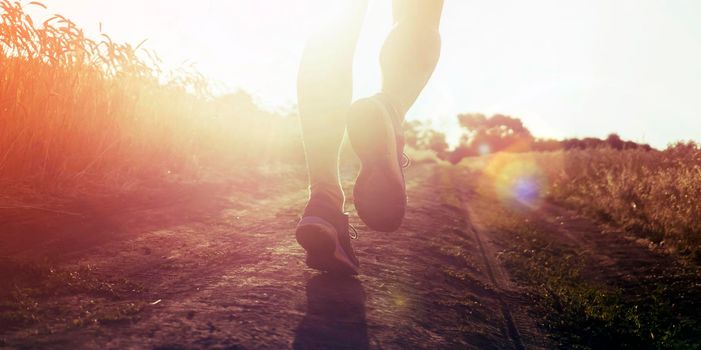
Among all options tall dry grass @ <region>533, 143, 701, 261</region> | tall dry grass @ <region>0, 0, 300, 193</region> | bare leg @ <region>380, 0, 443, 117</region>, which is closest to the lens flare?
tall dry grass @ <region>533, 143, 701, 261</region>

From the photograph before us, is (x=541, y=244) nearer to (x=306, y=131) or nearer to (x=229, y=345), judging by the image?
(x=306, y=131)

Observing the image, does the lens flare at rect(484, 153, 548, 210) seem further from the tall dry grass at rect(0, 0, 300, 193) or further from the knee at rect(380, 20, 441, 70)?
the knee at rect(380, 20, 441, 70)

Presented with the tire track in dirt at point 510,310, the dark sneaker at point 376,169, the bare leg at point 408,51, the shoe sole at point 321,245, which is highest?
the bare leg at point 408,51

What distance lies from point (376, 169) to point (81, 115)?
2004 mm

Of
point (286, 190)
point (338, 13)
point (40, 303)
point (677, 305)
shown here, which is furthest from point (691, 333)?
point (286, 190)

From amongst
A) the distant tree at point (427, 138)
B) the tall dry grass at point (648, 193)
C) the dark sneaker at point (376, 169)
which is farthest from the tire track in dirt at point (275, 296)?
the distant tree at point (427, 138)

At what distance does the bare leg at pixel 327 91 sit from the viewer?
1914 millimetres

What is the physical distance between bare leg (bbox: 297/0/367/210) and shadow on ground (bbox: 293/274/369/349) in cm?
33

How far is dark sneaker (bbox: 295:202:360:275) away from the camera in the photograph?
5.61ft

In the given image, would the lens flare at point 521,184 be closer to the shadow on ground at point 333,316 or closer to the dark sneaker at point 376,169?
the dark sneaker at point 376,169

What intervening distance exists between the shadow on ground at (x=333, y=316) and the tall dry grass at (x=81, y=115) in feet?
5.71

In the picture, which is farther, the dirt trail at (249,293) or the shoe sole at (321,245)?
the shoe sole at (321,245)

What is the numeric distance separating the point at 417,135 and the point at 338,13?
7186 centimetres

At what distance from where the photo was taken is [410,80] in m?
2.29
